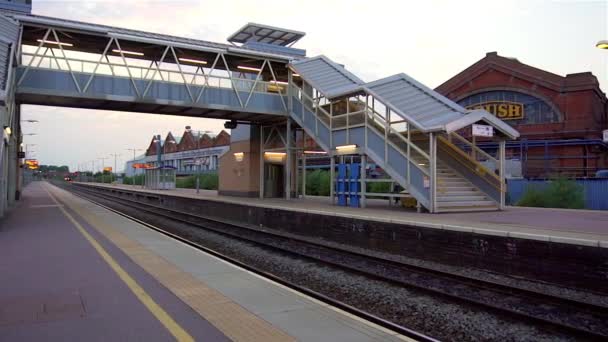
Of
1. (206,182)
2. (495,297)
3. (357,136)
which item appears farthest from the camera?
(206,182)

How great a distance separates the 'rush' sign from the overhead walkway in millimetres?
22630

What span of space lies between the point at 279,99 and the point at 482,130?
12.2 m

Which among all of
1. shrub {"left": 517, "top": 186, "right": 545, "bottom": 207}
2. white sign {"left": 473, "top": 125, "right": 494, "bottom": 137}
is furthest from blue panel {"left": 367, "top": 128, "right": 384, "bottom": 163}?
shrub {"left": 517, "top": 186, "right": 545, "bottom": 207}

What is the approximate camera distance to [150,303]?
20.7 feet

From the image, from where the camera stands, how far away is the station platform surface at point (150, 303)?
5242 mm

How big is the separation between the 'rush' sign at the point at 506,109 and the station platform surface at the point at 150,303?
3626cm

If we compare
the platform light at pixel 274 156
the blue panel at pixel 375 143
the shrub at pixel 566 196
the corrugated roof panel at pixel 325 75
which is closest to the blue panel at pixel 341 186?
the blue panel at pixel 375 143

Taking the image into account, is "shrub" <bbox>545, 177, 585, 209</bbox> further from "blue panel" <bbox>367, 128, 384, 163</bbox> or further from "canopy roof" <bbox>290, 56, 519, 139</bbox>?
"blue panel" <bbox>367, 128, 384, 163</bbox>

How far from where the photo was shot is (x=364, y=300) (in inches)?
333

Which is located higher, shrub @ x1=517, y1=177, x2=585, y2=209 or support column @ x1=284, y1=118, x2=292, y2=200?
support column @ x1=284, y1=118, x2=292, y2=200

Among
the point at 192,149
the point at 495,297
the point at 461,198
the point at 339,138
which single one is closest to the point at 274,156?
the point at 339,138

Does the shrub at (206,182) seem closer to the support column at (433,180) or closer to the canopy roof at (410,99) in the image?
the canopy roof at (410,99)

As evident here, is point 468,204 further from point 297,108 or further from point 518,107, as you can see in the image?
point 518,107

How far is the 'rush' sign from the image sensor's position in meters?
40.1
